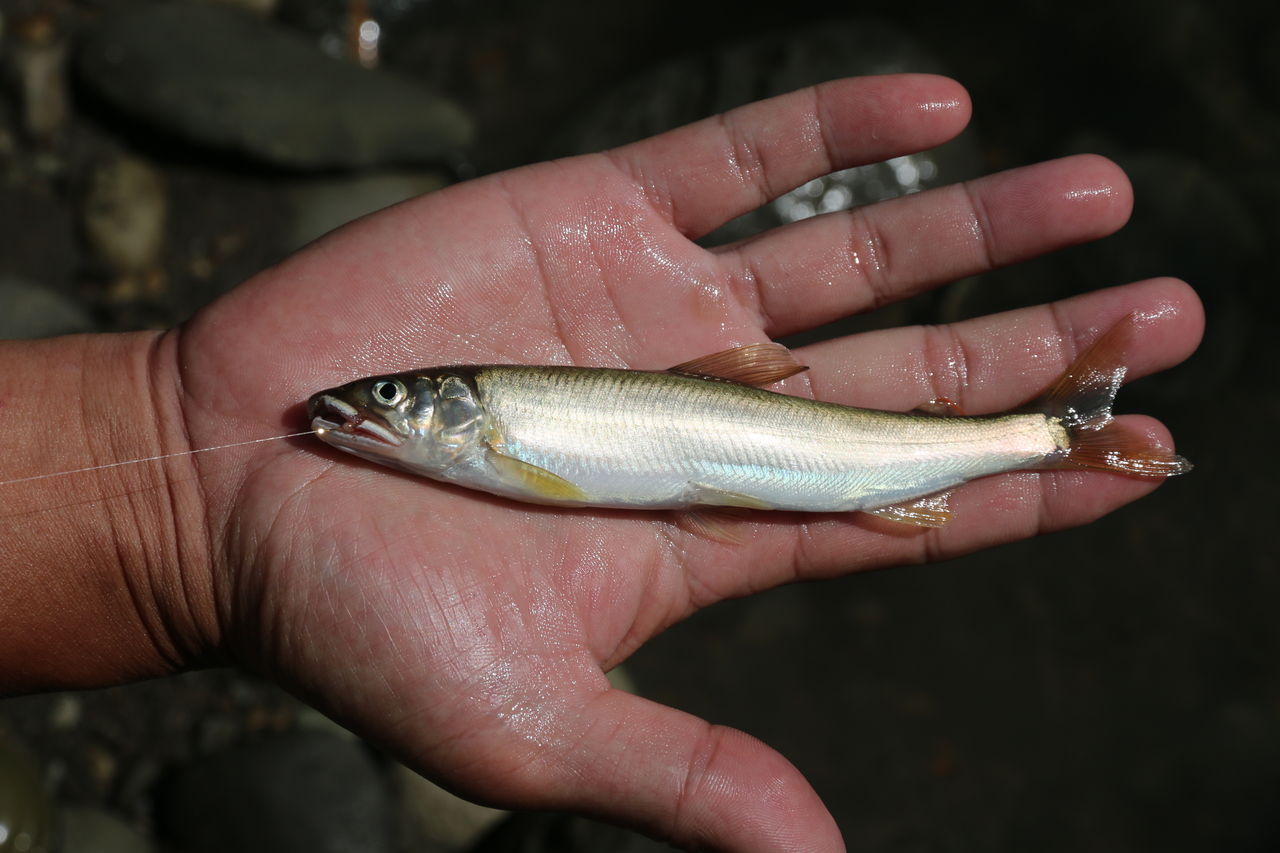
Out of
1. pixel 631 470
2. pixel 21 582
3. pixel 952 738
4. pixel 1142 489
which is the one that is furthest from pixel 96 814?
pixel 1142 489

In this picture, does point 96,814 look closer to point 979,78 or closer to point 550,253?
point 550,253

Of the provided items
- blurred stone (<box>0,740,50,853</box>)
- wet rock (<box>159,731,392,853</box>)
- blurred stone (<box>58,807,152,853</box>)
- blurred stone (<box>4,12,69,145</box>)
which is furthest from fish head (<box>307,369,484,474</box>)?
blurred stone (<box>4,12,69,145</box>)

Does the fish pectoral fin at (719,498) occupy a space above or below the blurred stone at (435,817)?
above

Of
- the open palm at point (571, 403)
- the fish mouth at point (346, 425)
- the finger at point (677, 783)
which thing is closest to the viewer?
the finger at point (677, 783)

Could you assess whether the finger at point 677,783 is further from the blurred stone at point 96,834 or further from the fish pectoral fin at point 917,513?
the blurred stone at point 96,834

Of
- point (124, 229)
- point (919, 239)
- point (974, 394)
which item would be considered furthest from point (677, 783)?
point (124, 229)

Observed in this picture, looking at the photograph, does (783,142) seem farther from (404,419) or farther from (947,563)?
(947,563)

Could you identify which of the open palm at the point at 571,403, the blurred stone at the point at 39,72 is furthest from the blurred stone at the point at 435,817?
the blurred stone at the point at 39,72
